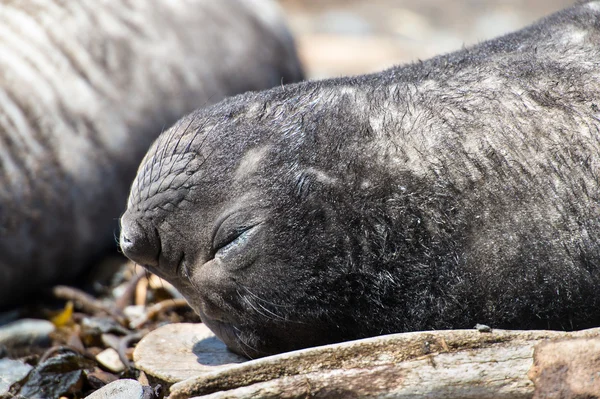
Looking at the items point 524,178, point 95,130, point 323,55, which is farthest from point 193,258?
point 323,55

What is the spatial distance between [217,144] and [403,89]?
21.0 inches

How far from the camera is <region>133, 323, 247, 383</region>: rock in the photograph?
2.35m

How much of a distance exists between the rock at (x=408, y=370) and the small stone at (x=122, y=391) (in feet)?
1.01

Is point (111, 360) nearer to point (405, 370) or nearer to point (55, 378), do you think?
point (55, 378)

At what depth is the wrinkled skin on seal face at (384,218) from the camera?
6.93 feet

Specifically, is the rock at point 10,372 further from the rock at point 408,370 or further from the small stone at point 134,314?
the rock at point 408,370

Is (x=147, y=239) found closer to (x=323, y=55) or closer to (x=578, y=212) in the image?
(x=578, y=212)

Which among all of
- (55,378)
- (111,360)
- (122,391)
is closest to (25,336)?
(111,360)

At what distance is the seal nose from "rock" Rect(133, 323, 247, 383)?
308mm

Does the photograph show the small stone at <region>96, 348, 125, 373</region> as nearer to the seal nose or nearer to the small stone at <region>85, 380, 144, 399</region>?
the small stone at <region>85, 380, 144, 399</region>

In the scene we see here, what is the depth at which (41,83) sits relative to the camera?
4.43 metres

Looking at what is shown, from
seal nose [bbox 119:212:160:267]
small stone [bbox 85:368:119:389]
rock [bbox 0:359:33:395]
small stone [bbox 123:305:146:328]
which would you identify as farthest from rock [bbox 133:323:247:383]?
small stone [bbox 123:305:146:328]

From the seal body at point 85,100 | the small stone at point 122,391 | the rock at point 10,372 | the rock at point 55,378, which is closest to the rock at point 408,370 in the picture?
the small stone at point 122,391

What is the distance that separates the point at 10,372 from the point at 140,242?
82 cm
